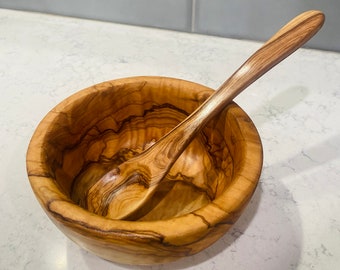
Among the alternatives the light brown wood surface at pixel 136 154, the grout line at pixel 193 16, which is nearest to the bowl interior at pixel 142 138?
the light brown wood surface at pixel 136 154

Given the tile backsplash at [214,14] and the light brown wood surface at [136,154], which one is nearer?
the light brown wood surface at [136,154]

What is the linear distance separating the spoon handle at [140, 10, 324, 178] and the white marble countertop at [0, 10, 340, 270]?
12cm

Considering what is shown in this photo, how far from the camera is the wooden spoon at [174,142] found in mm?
420

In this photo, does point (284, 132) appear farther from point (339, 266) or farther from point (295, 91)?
point (339, 266)

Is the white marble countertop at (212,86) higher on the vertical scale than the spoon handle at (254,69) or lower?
lower

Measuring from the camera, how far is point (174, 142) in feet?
1.44

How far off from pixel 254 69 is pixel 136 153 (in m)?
0.18

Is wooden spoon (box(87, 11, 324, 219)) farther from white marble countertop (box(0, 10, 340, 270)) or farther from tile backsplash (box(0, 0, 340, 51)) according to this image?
tile backsplash (box(0, 0, 340, 51))

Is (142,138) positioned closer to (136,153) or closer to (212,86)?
(136,153)

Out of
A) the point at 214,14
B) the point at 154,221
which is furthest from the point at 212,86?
the point at 154,221

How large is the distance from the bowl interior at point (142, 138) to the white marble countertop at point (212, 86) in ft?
0.19

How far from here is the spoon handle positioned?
419 millimetres

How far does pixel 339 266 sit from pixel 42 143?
32cm

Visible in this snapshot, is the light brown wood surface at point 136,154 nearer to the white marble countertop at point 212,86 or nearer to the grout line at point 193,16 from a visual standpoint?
the white marble countertop at point 212,86
